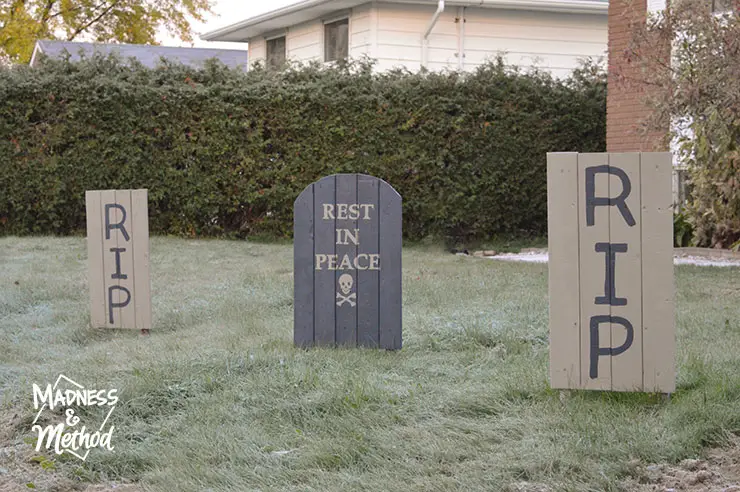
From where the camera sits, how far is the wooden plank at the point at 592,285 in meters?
4.19

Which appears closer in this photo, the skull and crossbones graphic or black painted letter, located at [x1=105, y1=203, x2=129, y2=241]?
the skull and crossbones graphic

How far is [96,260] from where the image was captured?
275 inches

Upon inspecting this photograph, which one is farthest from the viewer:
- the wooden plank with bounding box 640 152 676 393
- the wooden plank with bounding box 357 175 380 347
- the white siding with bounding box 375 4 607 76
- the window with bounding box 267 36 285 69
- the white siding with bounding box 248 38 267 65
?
the white siding with bounding box 248 38 267 65

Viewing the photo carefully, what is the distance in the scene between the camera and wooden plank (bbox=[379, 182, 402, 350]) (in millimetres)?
5715

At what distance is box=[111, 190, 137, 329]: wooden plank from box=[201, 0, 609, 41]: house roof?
11289mm

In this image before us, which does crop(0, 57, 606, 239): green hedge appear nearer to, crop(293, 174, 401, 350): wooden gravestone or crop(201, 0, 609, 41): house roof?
crop(201, 0, 609, 41): house roof

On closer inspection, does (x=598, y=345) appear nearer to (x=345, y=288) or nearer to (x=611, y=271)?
(x=611, y=271)

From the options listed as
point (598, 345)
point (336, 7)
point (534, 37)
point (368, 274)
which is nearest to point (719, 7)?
point (534, 37)

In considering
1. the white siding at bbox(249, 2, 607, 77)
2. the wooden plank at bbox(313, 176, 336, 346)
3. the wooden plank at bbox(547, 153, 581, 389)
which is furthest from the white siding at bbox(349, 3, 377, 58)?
the wooden plank at bbox(547, 153, 581, 389)

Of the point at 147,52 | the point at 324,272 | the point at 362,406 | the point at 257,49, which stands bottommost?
the point at 362,406

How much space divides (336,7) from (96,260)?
12028mm

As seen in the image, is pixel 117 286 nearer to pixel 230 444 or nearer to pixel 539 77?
pixel 230 444

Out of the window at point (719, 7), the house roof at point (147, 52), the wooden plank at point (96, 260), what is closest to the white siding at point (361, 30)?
the house roof at point (147, 52)

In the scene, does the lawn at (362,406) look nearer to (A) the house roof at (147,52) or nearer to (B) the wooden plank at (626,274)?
(B) the wooden plank at (626,274)
